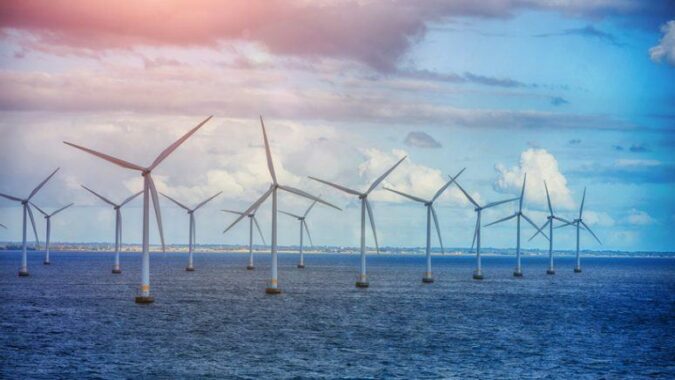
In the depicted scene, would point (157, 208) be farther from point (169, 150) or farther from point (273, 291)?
point (273, 291)

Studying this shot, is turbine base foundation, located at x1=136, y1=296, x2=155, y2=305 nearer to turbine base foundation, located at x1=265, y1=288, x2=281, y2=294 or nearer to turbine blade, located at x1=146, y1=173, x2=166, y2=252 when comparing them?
turbine blade, located at x1=146, y1=173, x2=166, y2=252

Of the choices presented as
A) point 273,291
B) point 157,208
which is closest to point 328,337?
point 157,208

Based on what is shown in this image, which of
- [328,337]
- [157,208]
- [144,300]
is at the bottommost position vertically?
[328,337]

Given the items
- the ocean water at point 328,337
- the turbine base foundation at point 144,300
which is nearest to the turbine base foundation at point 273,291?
the ocean water at point 328,337

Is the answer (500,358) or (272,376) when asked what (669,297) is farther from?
(272,376)

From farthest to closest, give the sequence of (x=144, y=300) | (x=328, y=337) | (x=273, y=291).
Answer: (x=273, y=291) → (x=144, y=300) → (x=328, y=337)

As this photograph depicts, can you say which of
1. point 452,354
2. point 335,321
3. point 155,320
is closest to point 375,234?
point 335,321

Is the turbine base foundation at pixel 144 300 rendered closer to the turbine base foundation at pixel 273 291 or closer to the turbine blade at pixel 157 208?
the turbine blade at pixel 157 208

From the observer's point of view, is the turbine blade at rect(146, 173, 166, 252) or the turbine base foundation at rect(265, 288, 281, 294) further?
the turbine base foundation at rect(265, 288, 281, 294)

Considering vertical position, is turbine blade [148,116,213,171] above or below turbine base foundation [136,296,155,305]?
above

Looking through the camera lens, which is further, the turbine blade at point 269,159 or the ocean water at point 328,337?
the turbine blade at point 269,159

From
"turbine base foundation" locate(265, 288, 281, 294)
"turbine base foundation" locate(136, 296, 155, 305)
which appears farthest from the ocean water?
"turbine base foundation" locate(136, 296, 155, 305)
